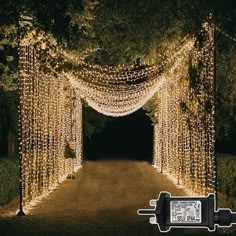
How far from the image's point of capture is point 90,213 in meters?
14.2

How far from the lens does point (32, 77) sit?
16.5m

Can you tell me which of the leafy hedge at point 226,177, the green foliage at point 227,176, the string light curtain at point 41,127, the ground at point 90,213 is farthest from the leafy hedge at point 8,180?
the green foliage at point 227,176

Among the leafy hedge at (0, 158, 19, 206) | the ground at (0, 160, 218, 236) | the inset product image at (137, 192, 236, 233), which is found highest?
the inset product image at (137, 192, 236, 233)

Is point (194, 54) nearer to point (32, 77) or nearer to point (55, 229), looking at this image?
point (32, 77)

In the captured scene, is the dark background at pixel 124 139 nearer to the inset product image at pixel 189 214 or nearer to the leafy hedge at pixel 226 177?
the leafy hedge at pixel 226 177

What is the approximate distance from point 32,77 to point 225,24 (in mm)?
6071

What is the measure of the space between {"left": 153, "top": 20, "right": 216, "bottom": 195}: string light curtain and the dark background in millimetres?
26088

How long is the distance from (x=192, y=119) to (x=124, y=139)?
133 ft

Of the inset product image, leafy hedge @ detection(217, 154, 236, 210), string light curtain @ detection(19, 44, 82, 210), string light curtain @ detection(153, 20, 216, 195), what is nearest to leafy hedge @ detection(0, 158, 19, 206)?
string light curtain @ detection(19, 44, 82, 210)

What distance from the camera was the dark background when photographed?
57469 millimetres

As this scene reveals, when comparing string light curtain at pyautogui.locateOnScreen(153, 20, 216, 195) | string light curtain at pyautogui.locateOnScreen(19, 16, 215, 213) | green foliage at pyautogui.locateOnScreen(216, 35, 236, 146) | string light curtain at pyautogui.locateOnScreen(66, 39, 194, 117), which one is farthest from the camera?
string light curtain at pyautogui.locateOnScreen(66, 39, 194, 117)

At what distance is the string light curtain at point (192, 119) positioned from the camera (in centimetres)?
1391

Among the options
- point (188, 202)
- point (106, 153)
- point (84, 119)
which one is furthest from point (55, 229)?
point (106, 153)

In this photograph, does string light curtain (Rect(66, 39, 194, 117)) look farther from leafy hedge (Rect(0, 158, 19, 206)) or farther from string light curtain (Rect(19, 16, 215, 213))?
leafy hedge (Rect(0, 158, 19, 206))
